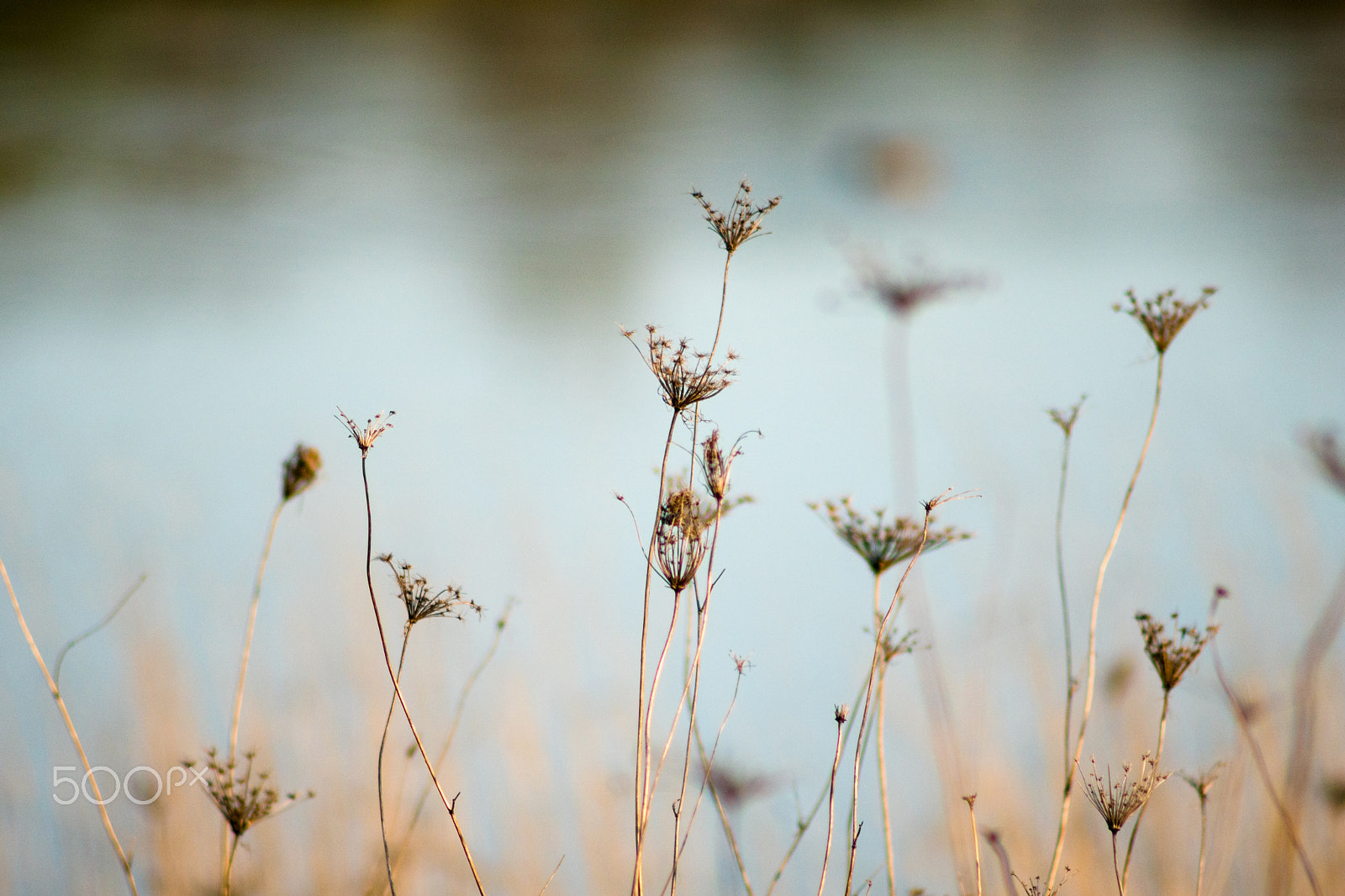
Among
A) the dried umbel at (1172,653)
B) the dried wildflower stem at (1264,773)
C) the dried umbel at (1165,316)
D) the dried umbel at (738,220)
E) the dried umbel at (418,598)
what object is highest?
the dried umbel at (738,220)

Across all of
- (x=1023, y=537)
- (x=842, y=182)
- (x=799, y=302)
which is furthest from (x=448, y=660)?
(x=842, y=182)

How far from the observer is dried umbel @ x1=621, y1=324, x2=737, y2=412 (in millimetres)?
613

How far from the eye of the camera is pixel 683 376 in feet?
2.06

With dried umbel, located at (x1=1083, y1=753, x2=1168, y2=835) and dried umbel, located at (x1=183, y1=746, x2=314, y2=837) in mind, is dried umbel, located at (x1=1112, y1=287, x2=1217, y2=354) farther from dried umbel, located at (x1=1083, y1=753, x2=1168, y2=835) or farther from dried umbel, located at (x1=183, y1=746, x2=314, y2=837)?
A: dried umbel, located at (x1=183, y1=746, x2=314, y2=837)

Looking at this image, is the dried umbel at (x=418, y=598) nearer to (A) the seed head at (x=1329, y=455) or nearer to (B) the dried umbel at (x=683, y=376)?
(B) the dried umbel at (x=683, y=376)

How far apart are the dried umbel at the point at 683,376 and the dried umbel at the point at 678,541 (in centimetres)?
7

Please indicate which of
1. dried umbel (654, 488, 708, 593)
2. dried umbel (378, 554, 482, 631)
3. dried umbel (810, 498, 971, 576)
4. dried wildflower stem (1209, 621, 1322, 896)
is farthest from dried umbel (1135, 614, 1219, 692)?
dried umbel (378, 554, 482, 631)

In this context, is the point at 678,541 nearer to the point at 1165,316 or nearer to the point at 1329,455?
the point at 1165,316

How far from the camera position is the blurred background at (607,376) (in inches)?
81.7

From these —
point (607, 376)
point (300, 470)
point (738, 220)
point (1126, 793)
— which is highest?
point (607, 376)

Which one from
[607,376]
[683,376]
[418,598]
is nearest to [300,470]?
[418,598]

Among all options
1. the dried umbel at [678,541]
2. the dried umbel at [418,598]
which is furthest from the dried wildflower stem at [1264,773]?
the dried umbel at [418,598]

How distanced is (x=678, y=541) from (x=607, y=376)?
19.2 ft

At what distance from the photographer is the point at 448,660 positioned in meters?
2.58
